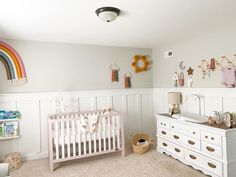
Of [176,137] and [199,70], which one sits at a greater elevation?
[199,70]

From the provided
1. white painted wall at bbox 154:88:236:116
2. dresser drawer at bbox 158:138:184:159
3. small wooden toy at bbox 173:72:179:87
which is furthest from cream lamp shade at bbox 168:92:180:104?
dresser drawer at bbox 158:138:184:159

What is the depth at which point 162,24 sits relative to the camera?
2.60 metres

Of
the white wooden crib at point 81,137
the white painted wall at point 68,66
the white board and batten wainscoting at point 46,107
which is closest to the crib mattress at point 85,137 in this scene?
the white wooden crib at point 81,137

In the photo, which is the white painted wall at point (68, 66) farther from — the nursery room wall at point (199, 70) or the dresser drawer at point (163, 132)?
the dresser drawer at point (163, 132)

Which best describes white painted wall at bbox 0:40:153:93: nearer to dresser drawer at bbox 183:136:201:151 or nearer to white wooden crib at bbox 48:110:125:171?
white wooden crib at bbox 48:110:125:171

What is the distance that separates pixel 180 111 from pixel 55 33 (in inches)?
102

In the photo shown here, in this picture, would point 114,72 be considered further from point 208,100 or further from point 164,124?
point 208,100

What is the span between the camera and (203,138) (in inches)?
102

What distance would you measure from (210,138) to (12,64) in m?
3.23

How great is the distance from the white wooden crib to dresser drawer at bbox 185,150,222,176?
1.10m

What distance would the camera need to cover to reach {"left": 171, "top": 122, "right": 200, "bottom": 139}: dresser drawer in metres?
2.69

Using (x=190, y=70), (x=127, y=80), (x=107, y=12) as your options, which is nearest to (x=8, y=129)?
(x=127, y=80)

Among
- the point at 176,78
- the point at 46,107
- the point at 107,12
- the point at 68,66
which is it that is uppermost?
the point at 107,12

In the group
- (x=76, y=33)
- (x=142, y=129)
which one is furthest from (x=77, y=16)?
(x=142, y=129)
